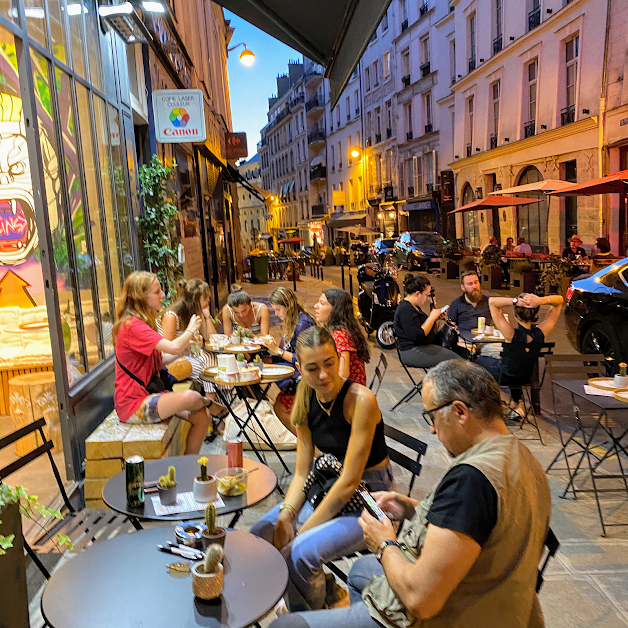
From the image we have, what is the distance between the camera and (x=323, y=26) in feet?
12.6

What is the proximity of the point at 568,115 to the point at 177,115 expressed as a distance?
49.6ft

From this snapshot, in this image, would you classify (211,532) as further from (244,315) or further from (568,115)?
(568,115)

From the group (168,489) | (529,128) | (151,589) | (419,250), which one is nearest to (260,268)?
(419,250)

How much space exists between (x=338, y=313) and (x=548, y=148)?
18.6m

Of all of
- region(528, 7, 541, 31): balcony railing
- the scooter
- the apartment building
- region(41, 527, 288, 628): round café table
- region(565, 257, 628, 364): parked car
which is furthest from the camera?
region(528, 7, 541, 31): balcony railing

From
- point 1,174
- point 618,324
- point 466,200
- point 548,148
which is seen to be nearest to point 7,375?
point 1,174

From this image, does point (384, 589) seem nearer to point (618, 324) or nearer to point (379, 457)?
point (379, 457)

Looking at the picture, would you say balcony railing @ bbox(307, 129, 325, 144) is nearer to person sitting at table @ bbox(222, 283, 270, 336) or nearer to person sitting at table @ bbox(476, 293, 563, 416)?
person sitting at table @ bbox(222, 283, 270, 336)

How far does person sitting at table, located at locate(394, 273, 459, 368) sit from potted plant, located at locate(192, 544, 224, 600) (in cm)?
507

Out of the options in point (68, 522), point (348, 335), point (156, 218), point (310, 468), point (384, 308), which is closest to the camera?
point (310, 468)

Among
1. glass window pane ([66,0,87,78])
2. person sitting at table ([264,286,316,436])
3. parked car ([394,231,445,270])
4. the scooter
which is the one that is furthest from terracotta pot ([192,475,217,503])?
parked car ([394,231,445,270])

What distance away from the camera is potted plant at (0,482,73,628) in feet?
7.91

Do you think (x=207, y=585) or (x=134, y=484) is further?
(x=134, y=484)

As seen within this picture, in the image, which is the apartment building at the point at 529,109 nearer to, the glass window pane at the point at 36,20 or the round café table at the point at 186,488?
the glass window pane at the point at 36,20
